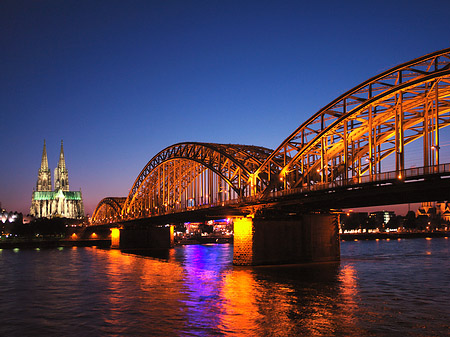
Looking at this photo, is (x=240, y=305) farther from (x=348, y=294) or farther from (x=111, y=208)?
(x=111, y=208)

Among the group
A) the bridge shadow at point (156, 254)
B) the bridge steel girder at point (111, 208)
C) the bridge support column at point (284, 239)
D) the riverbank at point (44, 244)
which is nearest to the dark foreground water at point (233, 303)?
the bridge support column at point (284, 239)

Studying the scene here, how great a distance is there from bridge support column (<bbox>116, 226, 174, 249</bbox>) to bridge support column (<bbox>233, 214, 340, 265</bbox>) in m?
65.3

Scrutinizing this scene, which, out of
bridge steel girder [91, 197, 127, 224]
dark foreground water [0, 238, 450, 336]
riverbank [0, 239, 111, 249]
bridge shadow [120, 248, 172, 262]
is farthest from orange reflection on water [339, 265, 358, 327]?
bridge steel girder [91, 197, 127, 224]

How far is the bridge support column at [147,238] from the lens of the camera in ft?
415

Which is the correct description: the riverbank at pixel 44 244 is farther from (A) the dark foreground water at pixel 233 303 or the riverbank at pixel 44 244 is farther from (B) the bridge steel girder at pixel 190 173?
(A) the dark foreground water at pixel 233 303

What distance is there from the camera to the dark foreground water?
28.1 m

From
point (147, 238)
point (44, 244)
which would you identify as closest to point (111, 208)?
point (44, 244)

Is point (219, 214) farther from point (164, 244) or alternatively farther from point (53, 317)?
point (164, 244)

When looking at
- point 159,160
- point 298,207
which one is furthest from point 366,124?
point 159,160

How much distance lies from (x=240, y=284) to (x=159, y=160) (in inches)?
2859

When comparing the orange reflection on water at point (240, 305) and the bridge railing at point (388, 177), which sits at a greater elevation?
the bridge railing at point (388, 177)

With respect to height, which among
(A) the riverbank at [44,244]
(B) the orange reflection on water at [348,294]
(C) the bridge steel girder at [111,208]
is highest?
(C) the bridge steel girder at [111,208]

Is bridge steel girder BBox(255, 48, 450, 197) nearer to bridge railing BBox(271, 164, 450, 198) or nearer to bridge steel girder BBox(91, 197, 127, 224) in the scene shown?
bridge railing BBox(271, 164, 450, 198)

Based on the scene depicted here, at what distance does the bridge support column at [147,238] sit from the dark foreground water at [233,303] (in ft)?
220
